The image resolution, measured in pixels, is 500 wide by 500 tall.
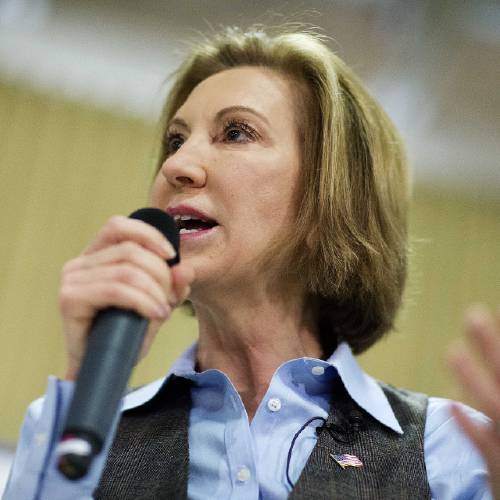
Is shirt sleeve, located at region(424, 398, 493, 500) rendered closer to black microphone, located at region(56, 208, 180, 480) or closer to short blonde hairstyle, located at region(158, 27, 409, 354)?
short blonde hairstyle, located at region(158, 27, 409, 354)

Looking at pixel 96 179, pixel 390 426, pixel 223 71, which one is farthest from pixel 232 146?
pixel 96 179

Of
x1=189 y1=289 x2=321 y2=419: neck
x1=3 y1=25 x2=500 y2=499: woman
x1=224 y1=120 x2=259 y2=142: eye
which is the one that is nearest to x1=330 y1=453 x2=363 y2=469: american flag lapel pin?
x1=3 y1=25 x2=500 y2=499: woman

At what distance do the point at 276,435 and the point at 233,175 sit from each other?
48 cm

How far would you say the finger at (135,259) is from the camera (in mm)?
897

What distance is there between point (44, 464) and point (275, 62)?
102 centimetres

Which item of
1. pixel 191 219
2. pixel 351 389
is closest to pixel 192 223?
pixel 191 219

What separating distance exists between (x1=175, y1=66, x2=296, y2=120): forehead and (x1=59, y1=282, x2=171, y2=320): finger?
67 centimetres

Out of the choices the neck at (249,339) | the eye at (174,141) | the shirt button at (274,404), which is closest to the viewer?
the shirt button at (274,404)

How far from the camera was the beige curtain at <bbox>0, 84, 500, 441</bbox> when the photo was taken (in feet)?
10.9

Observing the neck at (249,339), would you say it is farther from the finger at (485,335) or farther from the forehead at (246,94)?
the finger at (485,335)

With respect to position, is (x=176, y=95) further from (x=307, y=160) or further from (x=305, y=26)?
(x=307, y=160)

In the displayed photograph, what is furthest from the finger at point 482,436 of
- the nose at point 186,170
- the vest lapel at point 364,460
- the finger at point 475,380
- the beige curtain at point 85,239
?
the beige curtain at point 85,239

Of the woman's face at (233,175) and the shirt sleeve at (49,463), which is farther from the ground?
the woman's face at (233,175)

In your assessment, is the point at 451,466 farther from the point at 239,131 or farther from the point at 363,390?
the point at 239,131
